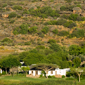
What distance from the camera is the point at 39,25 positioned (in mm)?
88375

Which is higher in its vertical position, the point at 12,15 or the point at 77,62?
the point at 12,15

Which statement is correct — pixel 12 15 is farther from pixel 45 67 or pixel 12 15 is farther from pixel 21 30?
pixel 45 67

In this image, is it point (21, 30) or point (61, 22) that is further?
point (61, 22)

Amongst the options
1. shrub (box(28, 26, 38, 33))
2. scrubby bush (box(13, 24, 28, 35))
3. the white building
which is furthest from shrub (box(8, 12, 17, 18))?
the white building

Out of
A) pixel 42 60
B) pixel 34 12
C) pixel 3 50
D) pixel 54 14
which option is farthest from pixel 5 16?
pixel 42 60

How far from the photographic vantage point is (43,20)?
93125 millimetres

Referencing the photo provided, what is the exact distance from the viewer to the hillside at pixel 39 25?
246ft

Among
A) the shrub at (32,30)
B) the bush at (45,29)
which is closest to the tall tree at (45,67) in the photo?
the bush at (45,29)

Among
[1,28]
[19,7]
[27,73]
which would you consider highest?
[19,7]

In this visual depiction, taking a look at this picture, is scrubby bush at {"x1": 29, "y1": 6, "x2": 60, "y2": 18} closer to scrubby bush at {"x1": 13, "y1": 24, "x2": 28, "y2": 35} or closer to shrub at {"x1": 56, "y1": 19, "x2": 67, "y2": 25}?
shrub at {"x1": 56, "y1": 19, "x2": 67, "y2": 25}

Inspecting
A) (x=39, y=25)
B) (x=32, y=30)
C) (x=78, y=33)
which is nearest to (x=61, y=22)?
(x=39, y=25)

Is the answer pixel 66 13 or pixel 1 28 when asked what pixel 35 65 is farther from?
pixel 66 13

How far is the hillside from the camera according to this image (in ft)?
246

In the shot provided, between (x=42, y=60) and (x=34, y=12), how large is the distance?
178 ft
